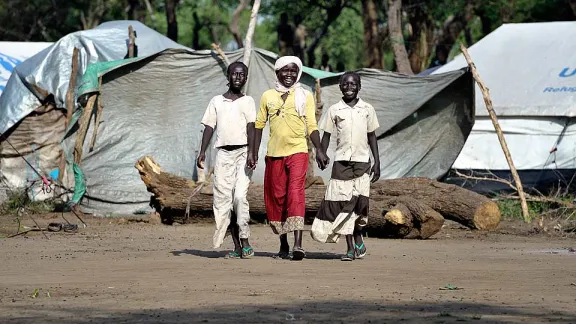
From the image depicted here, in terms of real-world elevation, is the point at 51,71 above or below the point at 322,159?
above

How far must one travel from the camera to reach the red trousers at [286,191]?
876cm

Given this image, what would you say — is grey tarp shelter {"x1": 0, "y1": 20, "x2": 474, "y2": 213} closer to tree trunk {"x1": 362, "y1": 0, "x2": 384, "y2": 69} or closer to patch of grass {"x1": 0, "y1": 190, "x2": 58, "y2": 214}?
patch of grass {"x1": 0, "y1": 190, "x2": 58, "y2": 214}

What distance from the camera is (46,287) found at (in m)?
7.04

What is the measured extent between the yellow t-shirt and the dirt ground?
0.92m

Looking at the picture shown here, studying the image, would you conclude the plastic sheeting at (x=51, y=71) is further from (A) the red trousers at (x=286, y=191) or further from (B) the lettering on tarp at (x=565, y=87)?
(A) the red trousers at (x=286, y=191)

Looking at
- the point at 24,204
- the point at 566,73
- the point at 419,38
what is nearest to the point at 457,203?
the point at 566,73

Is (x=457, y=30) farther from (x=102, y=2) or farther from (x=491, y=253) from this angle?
(x=491, y=253)

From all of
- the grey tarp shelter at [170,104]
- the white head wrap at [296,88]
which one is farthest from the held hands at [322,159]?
the grey tarp shelter at [170,104]

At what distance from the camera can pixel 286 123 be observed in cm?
873

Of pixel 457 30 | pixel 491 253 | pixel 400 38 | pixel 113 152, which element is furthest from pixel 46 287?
pixel 457 30

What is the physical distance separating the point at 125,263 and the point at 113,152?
6.29 meters

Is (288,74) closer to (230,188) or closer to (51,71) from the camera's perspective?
(230,188)

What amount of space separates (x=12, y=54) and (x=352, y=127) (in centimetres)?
1061

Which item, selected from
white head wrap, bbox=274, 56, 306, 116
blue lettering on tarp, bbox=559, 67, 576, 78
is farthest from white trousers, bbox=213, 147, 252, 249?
blue lettering on tarp, bbox=559, 67, 576, 78
